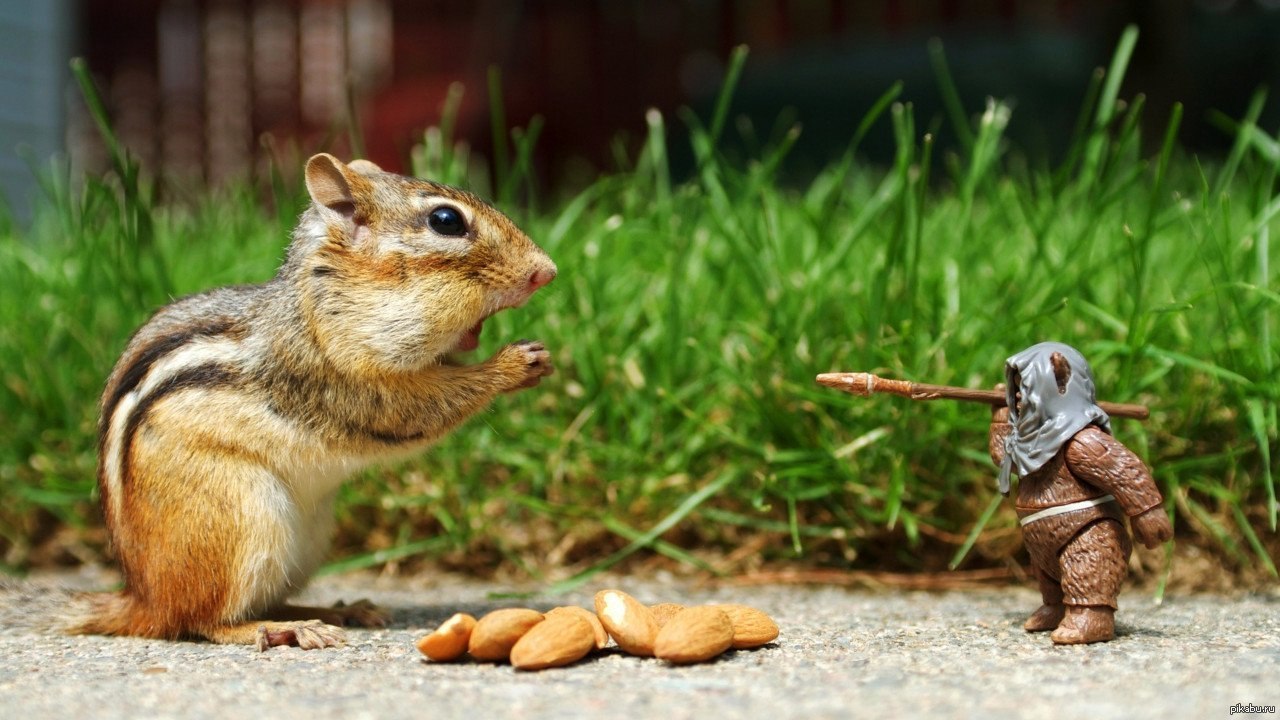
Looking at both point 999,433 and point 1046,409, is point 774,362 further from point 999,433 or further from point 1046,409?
point 1046,409

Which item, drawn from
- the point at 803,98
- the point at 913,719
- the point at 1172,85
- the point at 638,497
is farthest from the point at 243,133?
the point at 913,719

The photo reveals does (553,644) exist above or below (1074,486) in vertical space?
below

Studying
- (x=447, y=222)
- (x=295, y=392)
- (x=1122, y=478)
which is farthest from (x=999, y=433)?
(x=295, y=392)

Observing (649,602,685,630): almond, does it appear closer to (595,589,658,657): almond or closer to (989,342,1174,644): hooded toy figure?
(595,589,658,657): almond

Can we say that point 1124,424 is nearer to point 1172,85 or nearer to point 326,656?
point 326,656

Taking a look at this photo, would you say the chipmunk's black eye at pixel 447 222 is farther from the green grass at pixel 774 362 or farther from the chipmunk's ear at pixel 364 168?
the green grass at pixel 774 362

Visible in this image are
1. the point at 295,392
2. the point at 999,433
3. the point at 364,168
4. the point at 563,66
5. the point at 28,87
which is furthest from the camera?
the point at 563,66

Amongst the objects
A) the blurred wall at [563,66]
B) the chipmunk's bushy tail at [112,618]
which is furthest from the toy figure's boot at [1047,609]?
the blurred wall at [563,66]
